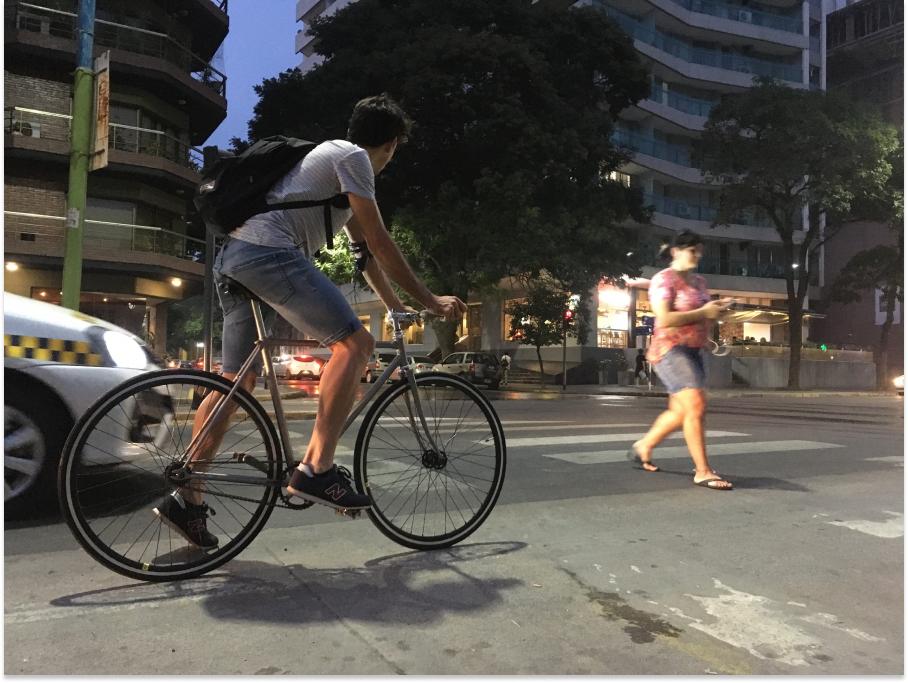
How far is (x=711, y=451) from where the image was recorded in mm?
6559

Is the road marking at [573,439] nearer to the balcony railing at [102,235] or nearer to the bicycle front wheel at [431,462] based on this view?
the bicycle front wheel at [431,462]

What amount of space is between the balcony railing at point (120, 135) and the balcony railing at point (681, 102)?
81.7ft

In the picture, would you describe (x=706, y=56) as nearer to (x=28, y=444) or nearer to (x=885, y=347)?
(x=885, y=347)

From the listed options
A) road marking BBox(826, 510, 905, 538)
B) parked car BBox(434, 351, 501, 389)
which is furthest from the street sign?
parked car BBox(434, 351, 501, 389)


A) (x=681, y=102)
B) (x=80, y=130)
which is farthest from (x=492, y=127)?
(x=681, y=102)

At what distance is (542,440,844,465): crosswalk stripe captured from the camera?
5840mm

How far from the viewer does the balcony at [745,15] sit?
3975 centimetres

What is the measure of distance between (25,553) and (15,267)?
2237 cm

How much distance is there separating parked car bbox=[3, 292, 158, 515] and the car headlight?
0.18 ft

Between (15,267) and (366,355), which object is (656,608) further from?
(15,267)

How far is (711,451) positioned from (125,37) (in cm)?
2542

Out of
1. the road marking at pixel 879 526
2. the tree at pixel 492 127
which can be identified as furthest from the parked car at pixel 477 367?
the road marking at pixel 879 526

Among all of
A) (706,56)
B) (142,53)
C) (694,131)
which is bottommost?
(142,53)

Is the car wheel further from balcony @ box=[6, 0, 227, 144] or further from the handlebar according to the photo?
balcony @ box=[6, 0, 227, 144]
